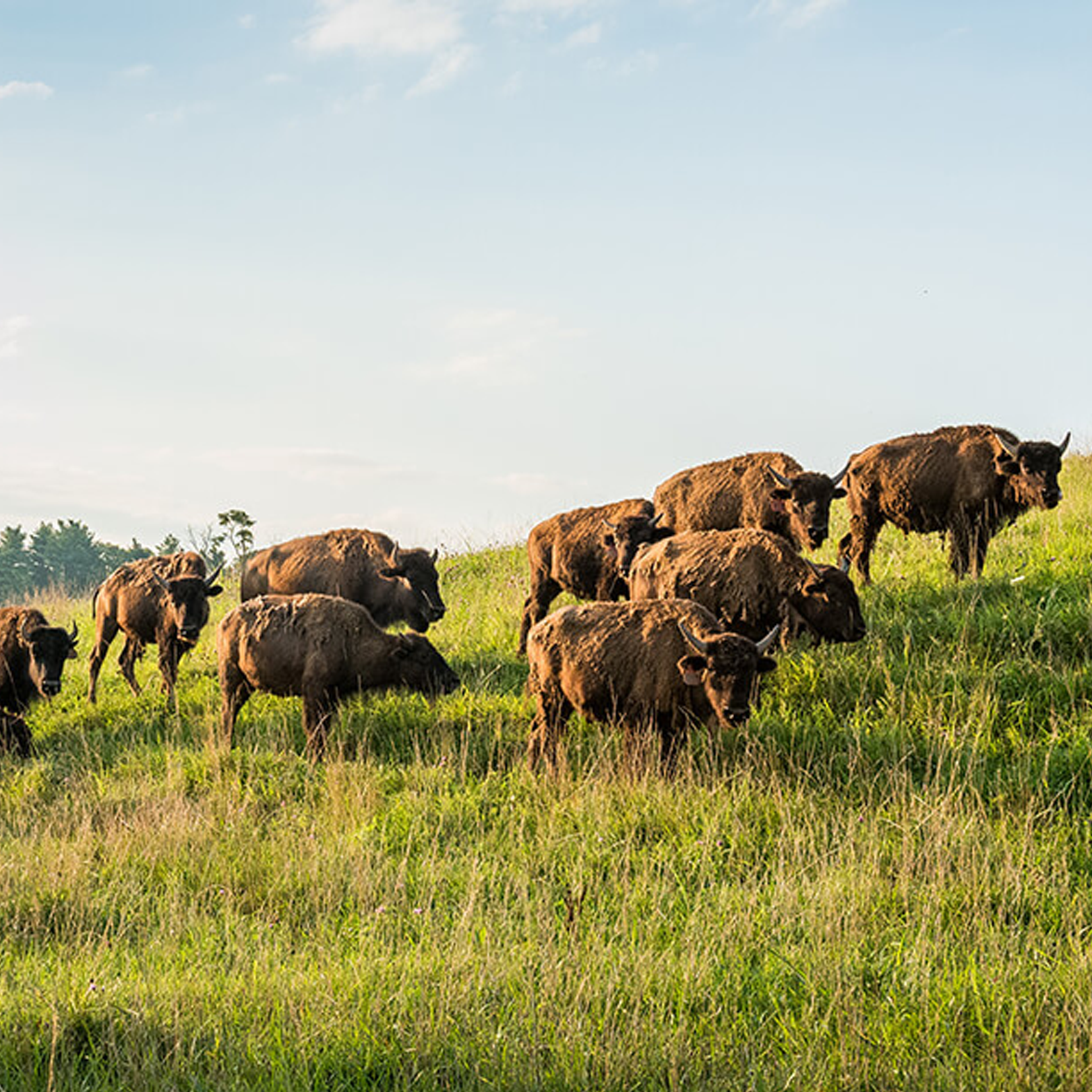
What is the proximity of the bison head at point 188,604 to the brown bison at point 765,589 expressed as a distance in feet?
23.0

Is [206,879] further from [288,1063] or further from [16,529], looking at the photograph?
[16,529]

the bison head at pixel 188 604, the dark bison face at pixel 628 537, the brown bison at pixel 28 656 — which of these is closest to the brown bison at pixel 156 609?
the bison head at pixel 188 604

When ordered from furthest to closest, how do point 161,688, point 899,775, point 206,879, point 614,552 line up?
point 161,688 < point 614,552 < point 899,775 < point 206,879

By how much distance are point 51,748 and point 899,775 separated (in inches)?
414

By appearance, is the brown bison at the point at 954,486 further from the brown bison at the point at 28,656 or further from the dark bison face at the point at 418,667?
the brown bison at the point at 28,656

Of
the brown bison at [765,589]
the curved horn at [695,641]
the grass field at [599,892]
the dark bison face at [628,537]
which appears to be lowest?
the grass field at [599,892]

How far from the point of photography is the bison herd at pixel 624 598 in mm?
9648

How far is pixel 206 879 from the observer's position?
784 centimetres

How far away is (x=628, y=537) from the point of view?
13.7m

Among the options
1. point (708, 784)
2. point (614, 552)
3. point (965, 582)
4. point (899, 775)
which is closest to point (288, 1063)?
point (708, 784)

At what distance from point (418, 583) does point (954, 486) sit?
708cm

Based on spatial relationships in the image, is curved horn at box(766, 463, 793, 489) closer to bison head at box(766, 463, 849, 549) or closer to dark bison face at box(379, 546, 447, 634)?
bison head at box(766, 463, 849, 549)

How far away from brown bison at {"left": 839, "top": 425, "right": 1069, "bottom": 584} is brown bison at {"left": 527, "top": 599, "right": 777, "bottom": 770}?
19.1 feet

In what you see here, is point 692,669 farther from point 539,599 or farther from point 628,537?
point 539,599
